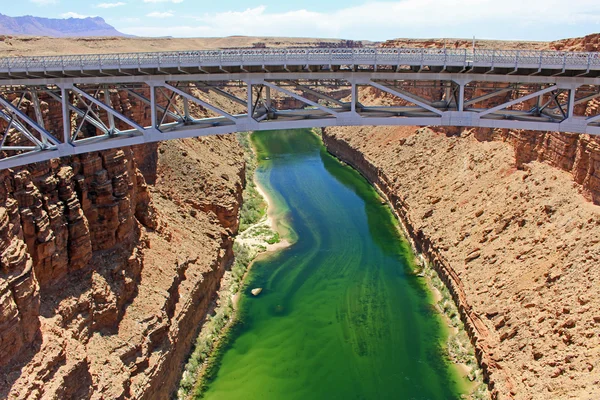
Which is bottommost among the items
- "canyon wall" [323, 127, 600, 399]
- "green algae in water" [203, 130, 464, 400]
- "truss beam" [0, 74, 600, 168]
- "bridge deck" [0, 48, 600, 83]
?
"green algae in water" [203, 130, 464, 400]

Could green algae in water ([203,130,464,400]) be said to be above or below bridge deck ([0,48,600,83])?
below

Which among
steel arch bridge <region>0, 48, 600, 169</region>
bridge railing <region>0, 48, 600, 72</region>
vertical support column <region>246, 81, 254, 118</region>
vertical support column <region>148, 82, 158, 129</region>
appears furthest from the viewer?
bridge railing <region>0, 48, 600, 72</region>

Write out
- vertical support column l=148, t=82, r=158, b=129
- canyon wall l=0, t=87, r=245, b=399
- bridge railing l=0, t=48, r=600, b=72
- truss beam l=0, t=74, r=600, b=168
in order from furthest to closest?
bridge railing l=0, t=48, r=600, b=72, vertical support column l=148, t=82, r=158, b=129, truss beam l=0, t=74, r=600, b=168, canyon wall l=0, t=87, r=245, b=399

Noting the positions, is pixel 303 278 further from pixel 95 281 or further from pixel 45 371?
pixel 45 371

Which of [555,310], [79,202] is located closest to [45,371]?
[79,202]

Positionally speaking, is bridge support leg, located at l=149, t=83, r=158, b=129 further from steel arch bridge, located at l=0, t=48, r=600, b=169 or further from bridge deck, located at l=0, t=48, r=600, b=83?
bridge deck, located at l=0, t=48, r=600, b=83

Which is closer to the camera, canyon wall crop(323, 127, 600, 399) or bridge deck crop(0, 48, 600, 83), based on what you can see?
canyon wall crop(323, 127, 600, 399)

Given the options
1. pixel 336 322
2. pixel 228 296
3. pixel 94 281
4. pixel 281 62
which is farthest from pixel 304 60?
pixel 228 296

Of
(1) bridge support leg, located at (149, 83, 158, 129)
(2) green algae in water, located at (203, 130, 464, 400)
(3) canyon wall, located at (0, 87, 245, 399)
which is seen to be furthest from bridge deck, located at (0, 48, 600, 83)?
(2) green algae in water, located at (203, 130, 464, 400)

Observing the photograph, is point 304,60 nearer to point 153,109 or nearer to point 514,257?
point 153,109
